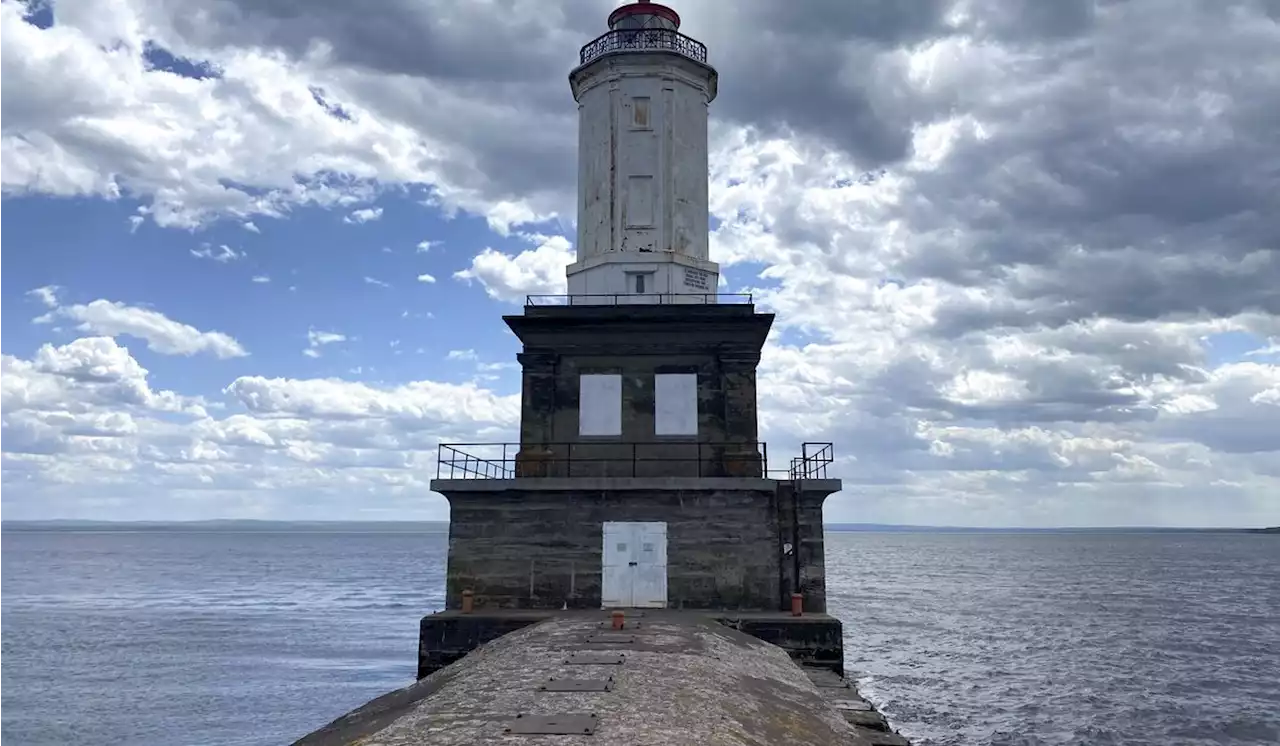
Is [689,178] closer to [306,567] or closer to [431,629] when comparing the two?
[431,629]

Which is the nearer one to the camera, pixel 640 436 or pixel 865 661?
pixel 640 436

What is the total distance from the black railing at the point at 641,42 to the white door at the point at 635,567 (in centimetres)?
1292

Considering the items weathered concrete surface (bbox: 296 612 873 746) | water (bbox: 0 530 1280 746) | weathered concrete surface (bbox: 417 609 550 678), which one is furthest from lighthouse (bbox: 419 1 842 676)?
water (bbox: 0 530 1280 746)

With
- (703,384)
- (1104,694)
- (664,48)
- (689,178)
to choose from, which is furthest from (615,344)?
(1104,694)

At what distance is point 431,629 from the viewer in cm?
2036

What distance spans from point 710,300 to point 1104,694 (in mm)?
18426

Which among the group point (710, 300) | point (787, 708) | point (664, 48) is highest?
point (664, 48)

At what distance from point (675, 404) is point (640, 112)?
8009 mm

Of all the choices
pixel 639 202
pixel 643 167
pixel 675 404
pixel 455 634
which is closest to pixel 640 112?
pixel 643 167

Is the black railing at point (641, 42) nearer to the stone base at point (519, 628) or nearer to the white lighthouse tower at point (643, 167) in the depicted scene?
the white lighthouse tower at point (643, 167)

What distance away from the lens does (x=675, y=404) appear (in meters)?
24.5

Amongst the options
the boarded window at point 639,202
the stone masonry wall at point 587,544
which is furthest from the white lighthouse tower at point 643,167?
the stone masonry wall at point 587,544

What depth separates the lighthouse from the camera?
71.5 feet

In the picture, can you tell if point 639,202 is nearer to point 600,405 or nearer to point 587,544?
point 600,405
